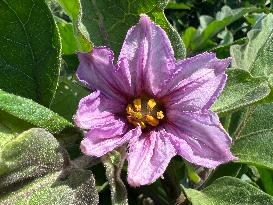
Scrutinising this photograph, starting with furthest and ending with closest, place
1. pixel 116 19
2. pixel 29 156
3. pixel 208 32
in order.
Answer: pixel 208 32
pixel 116 19
pixel 29 156

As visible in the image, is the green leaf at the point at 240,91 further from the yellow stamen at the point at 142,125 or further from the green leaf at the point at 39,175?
the green leaf at the point at 39,175

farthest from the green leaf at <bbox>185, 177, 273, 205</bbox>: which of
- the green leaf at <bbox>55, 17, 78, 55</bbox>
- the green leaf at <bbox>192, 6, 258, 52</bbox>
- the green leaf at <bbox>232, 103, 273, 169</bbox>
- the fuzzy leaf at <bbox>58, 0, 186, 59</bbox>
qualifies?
the green leaf at <bbox>192, 6, 258, 52</bbox>

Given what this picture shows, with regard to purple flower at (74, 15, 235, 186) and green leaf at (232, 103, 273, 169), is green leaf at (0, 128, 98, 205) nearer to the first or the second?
purple flower at (74, 15, 235, 186)

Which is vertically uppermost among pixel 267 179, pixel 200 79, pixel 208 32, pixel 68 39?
pixel 200 79

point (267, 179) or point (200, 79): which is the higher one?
point (200, 79)

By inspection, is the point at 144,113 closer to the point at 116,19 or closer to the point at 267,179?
the point at 116,19

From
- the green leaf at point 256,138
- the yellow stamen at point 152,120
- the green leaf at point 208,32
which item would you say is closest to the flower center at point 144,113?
the yellow stamen at point 152,120

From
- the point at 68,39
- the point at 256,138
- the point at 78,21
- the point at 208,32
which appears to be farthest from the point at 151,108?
the point at 208,32

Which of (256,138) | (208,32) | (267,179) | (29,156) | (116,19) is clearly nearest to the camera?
(29,156)
